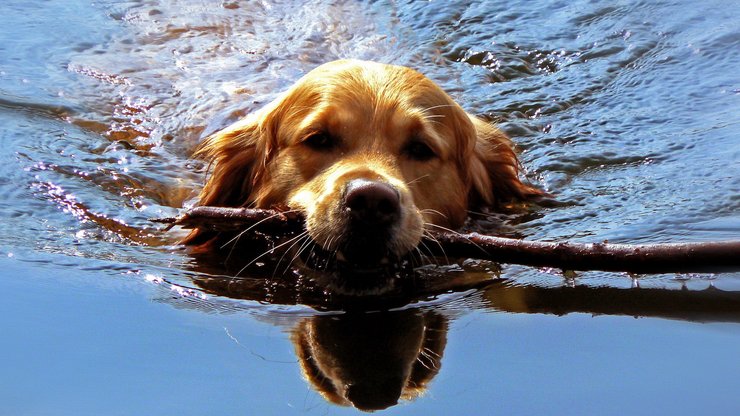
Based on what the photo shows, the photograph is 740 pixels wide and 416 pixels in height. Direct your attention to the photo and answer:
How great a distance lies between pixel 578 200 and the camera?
18.6 feet

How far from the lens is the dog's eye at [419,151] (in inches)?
191

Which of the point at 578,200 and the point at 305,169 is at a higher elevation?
the point at 305,169


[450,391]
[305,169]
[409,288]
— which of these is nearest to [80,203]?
[305,169]

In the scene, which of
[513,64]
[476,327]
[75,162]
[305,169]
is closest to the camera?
[476,327]

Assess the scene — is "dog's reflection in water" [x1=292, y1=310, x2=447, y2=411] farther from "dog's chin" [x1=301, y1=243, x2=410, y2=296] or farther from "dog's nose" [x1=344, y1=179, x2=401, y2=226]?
"dog's nose" [x1=344, y1=179, x2=401, y2=226]

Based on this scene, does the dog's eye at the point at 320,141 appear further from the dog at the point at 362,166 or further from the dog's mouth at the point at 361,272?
the dog's mouth at the point at 361,272

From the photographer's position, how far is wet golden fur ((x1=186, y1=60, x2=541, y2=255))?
4.53m

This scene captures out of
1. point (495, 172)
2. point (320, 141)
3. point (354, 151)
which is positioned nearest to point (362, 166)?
point (354, 151)

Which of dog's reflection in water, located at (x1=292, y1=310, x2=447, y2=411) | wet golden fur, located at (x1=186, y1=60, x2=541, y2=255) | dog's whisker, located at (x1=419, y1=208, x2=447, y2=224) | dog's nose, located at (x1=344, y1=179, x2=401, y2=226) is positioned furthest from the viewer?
dog's whisker, located at (x1=419, y1=208, x2=447, y2=224)

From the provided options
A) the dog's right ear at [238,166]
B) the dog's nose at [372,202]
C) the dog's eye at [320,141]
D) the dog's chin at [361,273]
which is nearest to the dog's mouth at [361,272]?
the dog's chin at [361,273]

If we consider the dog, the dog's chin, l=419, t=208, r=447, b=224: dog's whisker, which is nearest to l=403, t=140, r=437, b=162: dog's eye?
the dog

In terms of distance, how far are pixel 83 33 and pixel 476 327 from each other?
5.29m

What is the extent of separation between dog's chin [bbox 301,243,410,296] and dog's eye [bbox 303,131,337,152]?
667mm

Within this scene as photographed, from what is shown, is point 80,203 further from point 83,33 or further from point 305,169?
point 83,33
